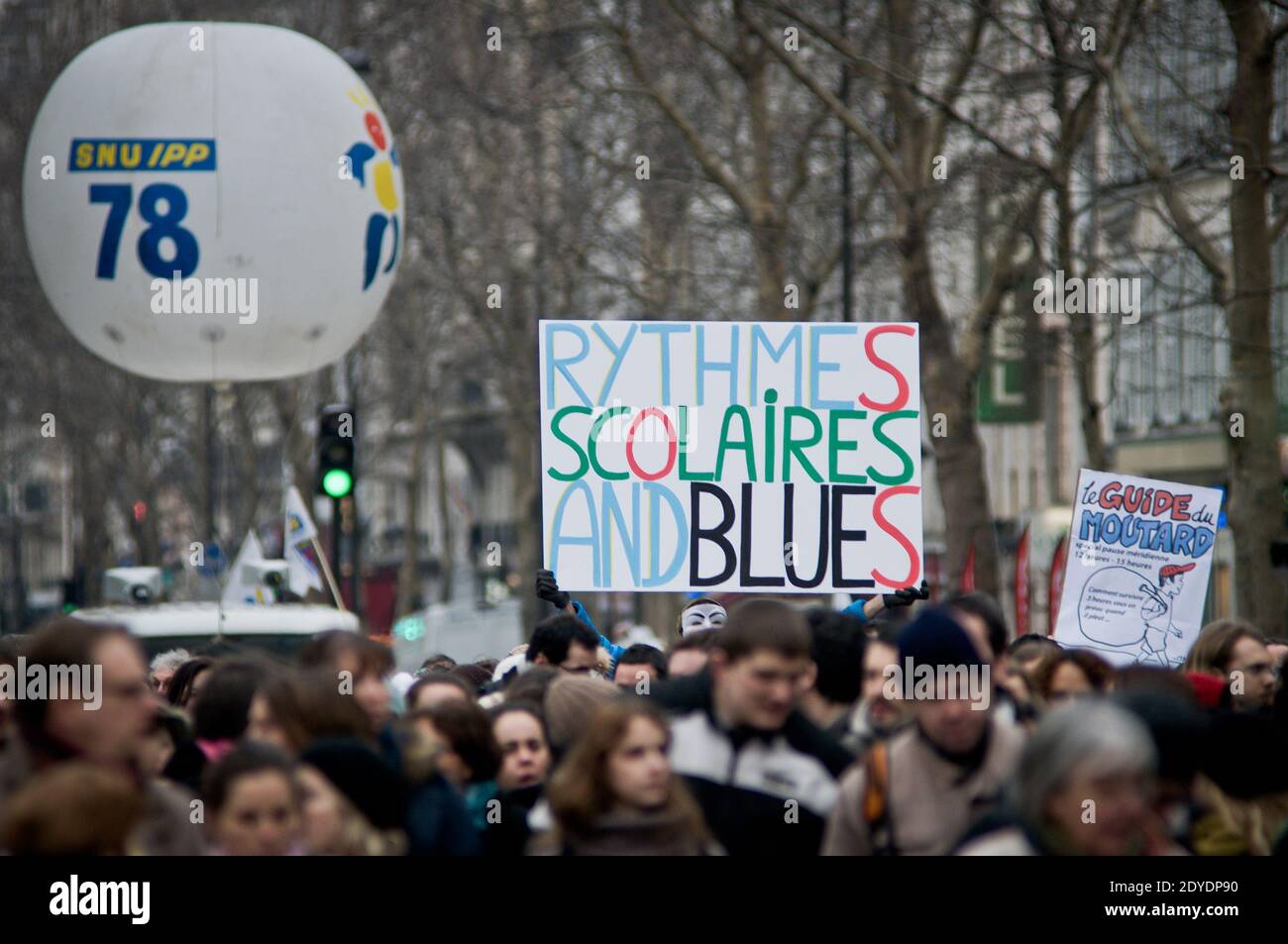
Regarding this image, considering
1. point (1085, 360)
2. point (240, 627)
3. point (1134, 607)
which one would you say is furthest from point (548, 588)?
point (1085, 360)

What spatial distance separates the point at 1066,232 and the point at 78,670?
1487 centimetres

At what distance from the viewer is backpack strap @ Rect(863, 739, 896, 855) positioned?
539 centimetres

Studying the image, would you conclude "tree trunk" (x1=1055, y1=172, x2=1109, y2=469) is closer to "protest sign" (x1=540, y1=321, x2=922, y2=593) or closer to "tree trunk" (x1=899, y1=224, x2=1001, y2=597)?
"tree trunk" (x1=899, y1=224, x2=1001, y2=597)

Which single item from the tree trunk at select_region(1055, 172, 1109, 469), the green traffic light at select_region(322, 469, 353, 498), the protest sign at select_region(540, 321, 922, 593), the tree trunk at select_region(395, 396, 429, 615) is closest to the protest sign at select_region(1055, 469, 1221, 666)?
the protest sign at select_region(540, 321, 922, 593)

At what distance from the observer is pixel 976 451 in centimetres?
1917


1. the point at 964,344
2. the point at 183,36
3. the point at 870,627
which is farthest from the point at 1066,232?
the point at 870,627

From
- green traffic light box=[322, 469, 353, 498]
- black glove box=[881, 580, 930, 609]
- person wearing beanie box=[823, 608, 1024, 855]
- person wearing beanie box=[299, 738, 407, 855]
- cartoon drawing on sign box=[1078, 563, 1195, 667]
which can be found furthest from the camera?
green traffic light box=[322, 469, 353, 498]

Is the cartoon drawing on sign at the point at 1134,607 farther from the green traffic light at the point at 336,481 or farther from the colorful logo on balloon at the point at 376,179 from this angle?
the green traffic light at the point at 336,481

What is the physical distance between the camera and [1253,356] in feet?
50.3

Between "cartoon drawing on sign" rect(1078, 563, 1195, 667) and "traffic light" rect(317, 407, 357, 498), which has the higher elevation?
"traffic light" rect(317, 407, 357, 498)

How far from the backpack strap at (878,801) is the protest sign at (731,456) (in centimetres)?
484

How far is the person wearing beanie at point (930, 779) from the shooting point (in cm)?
539

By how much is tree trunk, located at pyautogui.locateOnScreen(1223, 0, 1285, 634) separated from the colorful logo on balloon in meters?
5.96
